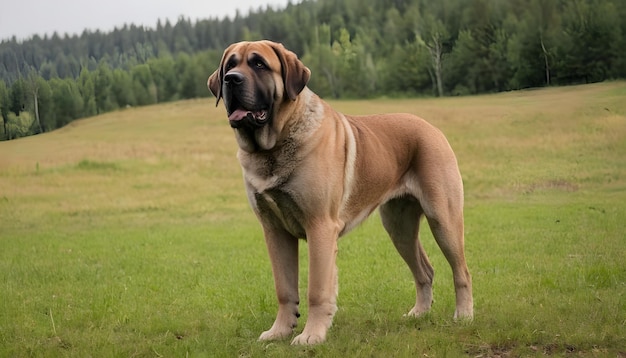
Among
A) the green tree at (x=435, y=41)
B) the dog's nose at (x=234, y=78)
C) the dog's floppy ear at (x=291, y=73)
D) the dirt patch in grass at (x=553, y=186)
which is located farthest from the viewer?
the dirt patch in grass at (x=553, y=186)

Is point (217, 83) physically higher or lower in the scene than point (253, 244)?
higher

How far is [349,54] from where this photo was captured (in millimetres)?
13758

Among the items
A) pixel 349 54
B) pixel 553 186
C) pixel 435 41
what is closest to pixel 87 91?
pixel 349 54

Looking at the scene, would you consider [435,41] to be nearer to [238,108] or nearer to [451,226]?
[451,226]

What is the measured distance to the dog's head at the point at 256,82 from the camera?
3961 millimetres

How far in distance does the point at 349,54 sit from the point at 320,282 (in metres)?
10.1

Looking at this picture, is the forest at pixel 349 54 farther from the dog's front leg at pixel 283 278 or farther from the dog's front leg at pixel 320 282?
the dog's front leg at pixel 320 282

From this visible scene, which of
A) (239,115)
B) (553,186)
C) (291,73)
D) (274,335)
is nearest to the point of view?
(239,115)

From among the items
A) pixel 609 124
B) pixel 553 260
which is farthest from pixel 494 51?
pixel 553 260

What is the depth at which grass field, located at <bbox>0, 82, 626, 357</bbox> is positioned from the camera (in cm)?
445

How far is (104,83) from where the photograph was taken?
40.7ft

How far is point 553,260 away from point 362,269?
2111mm

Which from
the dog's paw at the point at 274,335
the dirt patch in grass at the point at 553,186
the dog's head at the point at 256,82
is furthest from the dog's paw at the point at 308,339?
the dirt patch in grass at the point at 553,186

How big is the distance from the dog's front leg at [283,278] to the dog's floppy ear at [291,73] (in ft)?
3.11
